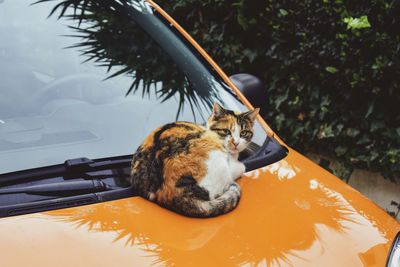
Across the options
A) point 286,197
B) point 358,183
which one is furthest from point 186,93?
point 358,183

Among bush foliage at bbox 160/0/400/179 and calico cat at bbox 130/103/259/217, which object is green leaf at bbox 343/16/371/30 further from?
calico cat at bbox 130/103/259/217

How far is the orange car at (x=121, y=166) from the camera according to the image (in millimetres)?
1075

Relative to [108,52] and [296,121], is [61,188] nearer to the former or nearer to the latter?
[108,52]

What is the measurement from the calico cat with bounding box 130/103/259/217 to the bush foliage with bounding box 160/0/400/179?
1.89m

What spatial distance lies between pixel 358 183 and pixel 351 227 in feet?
8.20

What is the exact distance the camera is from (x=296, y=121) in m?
3.81

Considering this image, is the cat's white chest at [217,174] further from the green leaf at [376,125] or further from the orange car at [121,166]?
the green leaf at [376,125]

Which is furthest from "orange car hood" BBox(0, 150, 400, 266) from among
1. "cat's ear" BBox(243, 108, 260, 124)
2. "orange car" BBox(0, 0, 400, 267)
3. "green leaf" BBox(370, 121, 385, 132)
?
"green leaf" BBox(370, 121, 385, 132)

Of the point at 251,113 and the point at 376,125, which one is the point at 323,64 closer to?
the point at 376,125

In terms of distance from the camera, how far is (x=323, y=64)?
336 cm

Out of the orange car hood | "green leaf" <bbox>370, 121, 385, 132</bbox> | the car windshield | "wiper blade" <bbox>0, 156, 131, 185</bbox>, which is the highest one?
the car windshield

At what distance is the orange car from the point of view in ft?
3.53

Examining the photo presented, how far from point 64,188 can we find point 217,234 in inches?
21.2

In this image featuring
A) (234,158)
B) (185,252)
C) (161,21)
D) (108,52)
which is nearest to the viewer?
(185,252)
